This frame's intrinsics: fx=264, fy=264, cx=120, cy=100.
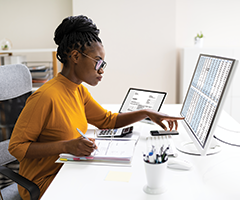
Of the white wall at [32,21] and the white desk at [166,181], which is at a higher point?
the white wall at [32,21]

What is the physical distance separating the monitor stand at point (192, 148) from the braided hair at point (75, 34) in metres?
0.65

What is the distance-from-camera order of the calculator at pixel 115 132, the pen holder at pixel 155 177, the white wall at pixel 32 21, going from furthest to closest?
1. the white wall at pixel 32 21
2. the calculator at pixel 115 132
3. the pen holder at pixel 155 177

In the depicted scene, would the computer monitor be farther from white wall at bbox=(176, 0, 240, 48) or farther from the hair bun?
white wall at bbox=(176, 0, 240, 48)

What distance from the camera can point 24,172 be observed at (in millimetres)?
1197

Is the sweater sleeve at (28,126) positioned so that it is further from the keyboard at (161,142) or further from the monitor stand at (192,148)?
the monitor stand at (192,148)

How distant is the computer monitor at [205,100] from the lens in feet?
3.16

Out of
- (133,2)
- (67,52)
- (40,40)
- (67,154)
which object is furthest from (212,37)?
(67,154)

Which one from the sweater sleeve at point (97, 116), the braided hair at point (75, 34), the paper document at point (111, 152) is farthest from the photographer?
the sweater sleeve at point (97, 116)

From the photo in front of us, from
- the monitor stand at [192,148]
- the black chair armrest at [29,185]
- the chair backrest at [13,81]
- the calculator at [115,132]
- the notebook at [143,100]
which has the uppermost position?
the chair backrest at [13,81]

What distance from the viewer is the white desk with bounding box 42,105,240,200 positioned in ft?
2.81

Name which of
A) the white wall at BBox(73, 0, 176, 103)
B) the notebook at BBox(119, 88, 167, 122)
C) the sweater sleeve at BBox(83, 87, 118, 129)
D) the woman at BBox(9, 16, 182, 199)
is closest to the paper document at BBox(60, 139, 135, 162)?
the woman at BBox(9, 16, 182, 199)

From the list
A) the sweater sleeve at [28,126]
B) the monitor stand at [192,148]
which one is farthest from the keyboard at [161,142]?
the sweater sleeve at [28,126]

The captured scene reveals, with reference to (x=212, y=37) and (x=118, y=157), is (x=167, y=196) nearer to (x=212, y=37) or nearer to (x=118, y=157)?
(x=118, y=157)

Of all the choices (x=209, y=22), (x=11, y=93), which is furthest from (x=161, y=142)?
(x=209, y=22)
